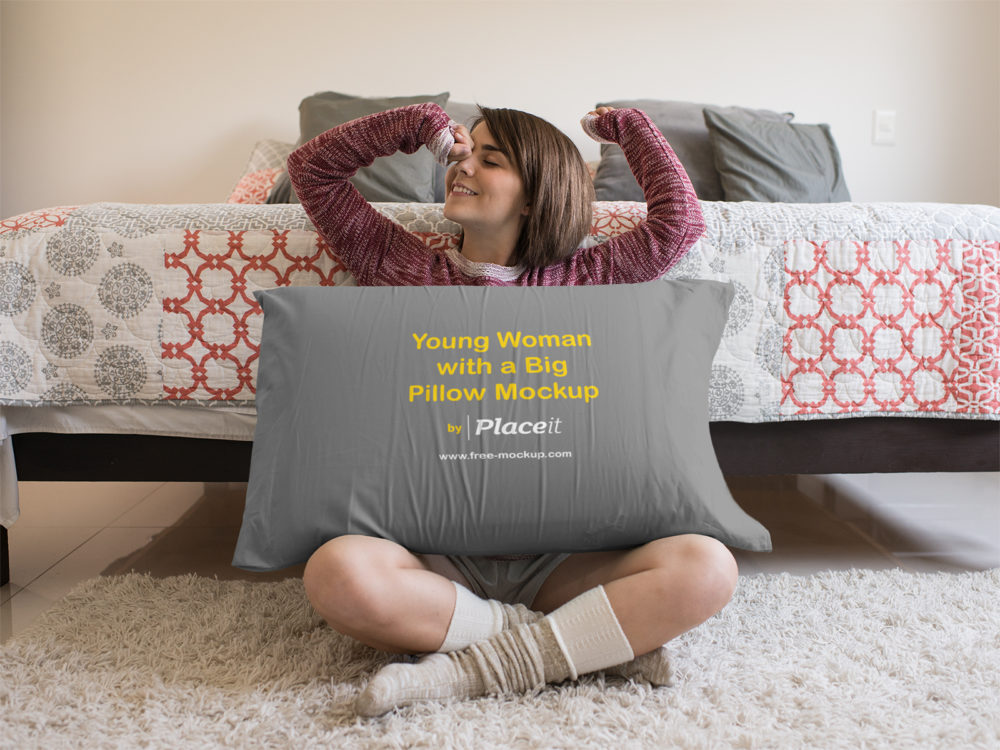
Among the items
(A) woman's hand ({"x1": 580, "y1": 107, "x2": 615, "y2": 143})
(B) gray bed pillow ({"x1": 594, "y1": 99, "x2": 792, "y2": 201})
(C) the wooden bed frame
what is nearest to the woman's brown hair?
(A) woman's hand ({"x1": 580, "y1": 107, "x2": 615, "y2": 143})

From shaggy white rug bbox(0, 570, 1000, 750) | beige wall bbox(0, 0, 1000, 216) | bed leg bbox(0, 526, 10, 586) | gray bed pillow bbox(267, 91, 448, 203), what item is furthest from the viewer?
beige wall bbox(0, 0, 1000, 216)

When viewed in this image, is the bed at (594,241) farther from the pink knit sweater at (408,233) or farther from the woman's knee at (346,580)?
the woman's knee at (346,580)

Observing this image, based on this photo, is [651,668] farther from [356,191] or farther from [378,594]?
[356,191]

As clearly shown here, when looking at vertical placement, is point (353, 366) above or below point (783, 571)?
above

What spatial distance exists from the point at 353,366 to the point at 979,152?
7.23 ft

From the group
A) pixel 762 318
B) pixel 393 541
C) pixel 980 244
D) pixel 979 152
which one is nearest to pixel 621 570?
pixel 393 541

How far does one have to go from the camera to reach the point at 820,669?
903mm

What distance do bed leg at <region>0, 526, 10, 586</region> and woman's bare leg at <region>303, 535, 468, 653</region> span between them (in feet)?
2.10

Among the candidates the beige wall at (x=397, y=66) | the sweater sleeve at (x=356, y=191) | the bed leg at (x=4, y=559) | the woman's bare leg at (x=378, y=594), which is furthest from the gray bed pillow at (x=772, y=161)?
the bed leg at (x=4, y=559)

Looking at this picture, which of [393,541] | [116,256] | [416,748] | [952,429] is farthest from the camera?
[952,429]

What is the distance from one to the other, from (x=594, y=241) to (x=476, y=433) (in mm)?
442

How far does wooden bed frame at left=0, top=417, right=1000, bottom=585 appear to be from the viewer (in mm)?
1146

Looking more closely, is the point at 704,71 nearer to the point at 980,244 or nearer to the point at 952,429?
the point at 980,244

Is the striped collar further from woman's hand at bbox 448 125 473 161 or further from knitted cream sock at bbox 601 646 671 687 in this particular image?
knitted cream sock at bbox 601 646 671 687
